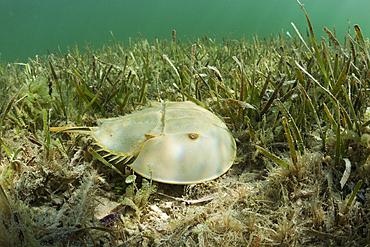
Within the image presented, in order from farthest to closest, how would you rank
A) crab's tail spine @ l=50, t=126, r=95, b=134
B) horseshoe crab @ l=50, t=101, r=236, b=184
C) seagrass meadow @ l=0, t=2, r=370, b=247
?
crab's tail spine @ l=50, t=126, r=95, b=134
horseshoe crab @ l=50, t=101, r=236, b=184
seagrass meadow @ l=0, t=2, r=370, b=247

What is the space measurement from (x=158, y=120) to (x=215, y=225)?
0.67m

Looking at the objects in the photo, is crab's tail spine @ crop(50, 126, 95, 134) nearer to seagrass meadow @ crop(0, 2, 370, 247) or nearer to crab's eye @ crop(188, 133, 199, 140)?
seagrass meadow @ crop(0, 2, 370, 247)

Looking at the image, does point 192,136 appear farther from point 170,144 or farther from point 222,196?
point 222,196

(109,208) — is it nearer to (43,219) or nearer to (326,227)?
(43,219)

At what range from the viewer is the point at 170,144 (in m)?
1.24

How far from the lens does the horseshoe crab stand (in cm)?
120

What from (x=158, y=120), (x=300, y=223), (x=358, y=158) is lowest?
(x=300, y=223)

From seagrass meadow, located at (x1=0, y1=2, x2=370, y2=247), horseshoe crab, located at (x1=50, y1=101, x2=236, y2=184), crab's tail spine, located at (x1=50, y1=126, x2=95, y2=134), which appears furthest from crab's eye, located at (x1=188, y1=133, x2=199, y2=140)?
crab's tail spine, located at (x1=50, y1=126, x2=95, y2=134)

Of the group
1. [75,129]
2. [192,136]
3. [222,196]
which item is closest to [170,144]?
[192,136]

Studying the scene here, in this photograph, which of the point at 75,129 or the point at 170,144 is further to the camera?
the point at 75,129

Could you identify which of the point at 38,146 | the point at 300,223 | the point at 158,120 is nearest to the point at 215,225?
the point at 300,223

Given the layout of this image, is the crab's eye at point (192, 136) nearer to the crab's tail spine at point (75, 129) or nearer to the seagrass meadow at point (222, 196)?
the seagrass meadow at point (222, 196)

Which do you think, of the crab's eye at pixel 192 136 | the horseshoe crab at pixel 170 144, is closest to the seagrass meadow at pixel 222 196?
the horseshoe crab at pixel 170 144

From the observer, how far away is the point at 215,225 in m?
1.03
